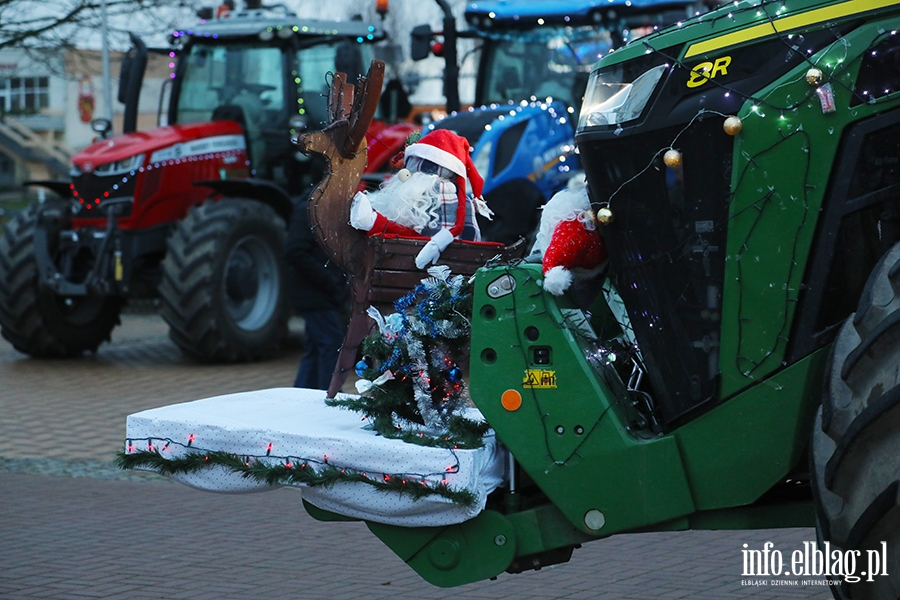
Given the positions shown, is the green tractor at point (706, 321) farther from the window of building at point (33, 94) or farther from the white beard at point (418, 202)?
the window of building at point (33, 94)

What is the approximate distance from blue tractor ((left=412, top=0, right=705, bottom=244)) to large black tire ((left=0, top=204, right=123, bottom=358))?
4.23 m

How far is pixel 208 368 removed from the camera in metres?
12.0

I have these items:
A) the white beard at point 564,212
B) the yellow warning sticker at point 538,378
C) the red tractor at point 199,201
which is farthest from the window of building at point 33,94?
the yellow warning sticker at point 538,378

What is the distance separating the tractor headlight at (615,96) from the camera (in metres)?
3.53

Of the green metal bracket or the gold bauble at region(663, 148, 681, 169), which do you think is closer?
the gold bauble at region(663, 148, 681, 169)

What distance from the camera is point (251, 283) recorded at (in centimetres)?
1221

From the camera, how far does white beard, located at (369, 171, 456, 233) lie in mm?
5098

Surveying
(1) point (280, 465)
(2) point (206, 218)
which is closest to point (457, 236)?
(1) point (280, 465)

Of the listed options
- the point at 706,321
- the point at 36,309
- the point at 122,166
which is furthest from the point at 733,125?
the point at 36,309

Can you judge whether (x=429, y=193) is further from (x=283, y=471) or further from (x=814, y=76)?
(x=814, y=76)

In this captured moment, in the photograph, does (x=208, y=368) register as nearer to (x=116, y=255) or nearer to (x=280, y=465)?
(x=116, y=255)

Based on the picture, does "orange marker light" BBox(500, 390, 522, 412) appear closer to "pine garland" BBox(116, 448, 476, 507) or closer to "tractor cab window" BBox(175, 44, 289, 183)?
"pine garland" BBox(116, 448, 476, 507)

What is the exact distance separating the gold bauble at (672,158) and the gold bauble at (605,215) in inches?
9.4

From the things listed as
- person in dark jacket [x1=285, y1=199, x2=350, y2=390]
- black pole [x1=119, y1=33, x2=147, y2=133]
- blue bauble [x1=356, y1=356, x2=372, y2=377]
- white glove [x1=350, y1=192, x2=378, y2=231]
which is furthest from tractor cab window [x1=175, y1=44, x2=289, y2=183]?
blue bauble [x1=356, y1=356, x2=372, y2=377]
